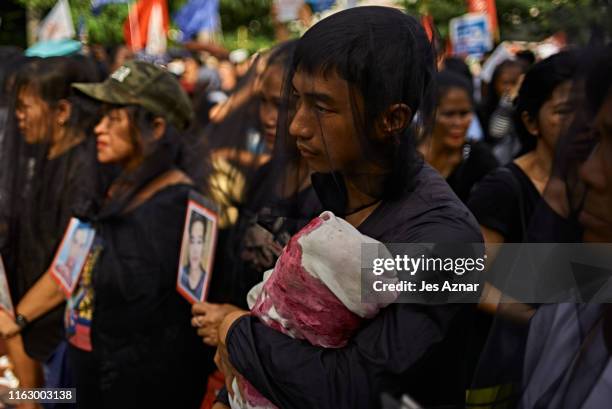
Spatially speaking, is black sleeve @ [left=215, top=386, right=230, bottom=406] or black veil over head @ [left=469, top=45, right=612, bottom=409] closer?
black veil over head @ [left=469, top=45, right=612, bottom=409]

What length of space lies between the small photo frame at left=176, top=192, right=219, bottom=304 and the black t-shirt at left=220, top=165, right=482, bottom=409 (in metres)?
0.98

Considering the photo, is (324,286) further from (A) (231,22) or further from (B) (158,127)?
(A) (231,22)

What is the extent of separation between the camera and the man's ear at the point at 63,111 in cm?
348

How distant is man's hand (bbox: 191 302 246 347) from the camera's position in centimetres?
225

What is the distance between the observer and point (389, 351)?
4.57 ft

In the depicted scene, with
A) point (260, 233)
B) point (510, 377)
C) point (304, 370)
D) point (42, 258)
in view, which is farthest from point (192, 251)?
point (510, 377)

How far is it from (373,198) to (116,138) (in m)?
1.59

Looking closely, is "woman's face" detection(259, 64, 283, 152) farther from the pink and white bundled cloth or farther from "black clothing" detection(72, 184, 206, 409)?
the pink and white bundled cloth

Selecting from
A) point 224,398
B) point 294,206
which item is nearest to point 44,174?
point 294,206

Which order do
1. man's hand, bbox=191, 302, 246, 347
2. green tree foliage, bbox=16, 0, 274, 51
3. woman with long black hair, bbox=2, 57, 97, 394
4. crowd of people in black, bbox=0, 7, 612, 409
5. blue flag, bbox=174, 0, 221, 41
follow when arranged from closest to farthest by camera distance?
crowd of people in black, bbox=0, 7, 612, 409
man's hand, bbox=191, 302, 246, 347
woman with long black hair, bbox=2, 57, 97, 394
blue flag, bbox=174, 0, 221, 41
green tree foliage, bbox=16, 0, 274, 51

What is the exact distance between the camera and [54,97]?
11.4ft

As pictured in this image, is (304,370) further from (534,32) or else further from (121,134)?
(121,134)

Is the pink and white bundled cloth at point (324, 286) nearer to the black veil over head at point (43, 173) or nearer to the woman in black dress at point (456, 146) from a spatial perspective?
the black veil over head at point (43, 173)

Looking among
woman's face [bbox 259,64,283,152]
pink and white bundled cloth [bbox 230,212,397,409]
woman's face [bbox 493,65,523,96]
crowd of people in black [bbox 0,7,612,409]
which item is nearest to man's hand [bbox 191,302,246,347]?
crowd of people in black [bbox 0,7,612,409]
